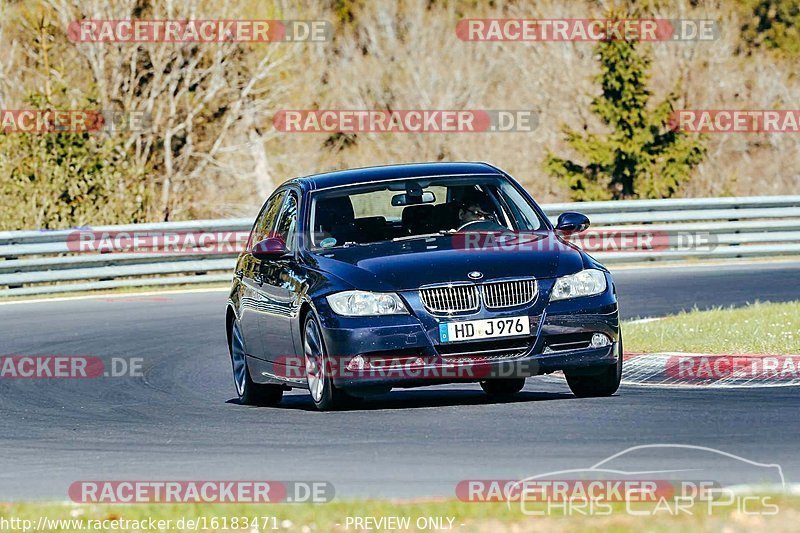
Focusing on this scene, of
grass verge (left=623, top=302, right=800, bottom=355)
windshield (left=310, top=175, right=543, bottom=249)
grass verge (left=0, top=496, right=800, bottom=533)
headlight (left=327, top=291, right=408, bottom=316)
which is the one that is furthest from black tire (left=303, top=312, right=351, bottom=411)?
grass verge (left=623, top=302, right=800, bottom=355)

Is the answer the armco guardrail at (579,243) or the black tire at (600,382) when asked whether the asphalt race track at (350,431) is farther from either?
the armco guardrail at (579,243)

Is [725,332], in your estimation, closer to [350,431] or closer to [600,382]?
[600,382]

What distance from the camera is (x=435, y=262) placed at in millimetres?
10344

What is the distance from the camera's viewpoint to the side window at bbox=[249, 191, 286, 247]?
1261 centimetres

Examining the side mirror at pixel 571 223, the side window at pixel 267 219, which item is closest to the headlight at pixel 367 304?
the side mirror at pixel 571 223

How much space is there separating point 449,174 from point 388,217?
2.03 feet

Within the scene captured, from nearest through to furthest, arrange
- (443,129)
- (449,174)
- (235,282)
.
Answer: (449,174) → (235,282) → (443,129)

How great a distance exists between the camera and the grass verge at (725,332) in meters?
13.3

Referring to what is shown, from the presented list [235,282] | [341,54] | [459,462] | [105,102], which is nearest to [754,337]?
[235,282]

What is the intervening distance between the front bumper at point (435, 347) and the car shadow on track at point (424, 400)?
0.66m

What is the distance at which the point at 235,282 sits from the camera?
41.9 feet

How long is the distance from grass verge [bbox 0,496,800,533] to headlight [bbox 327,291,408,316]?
310 cm

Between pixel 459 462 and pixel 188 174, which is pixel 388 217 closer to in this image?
pixel 459 462

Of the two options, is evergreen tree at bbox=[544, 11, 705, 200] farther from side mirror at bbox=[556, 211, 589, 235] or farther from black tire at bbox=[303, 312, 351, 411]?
black tire at bbox=[303, 312, 351, 411]
